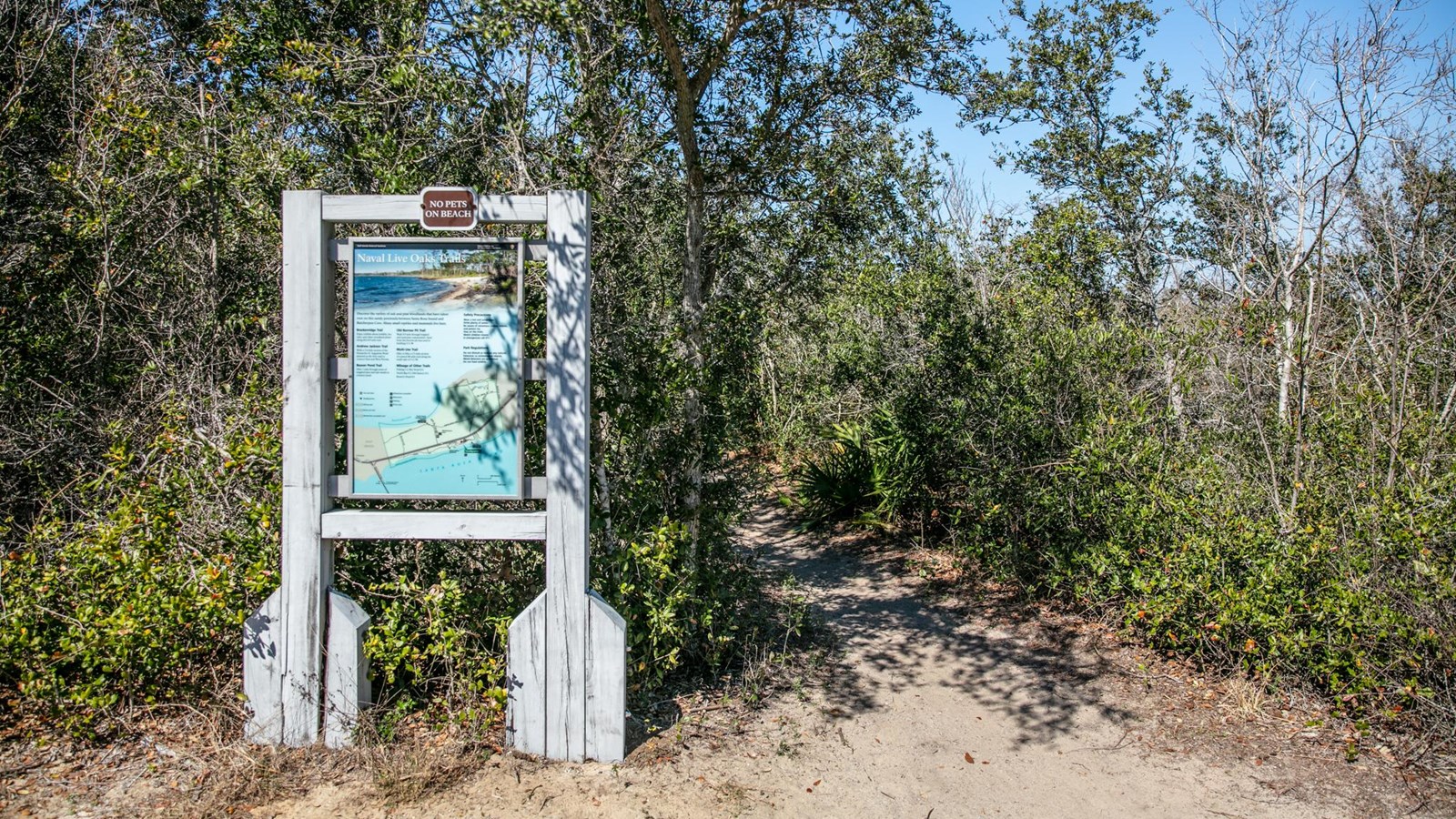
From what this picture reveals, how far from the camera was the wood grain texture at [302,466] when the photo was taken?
3941 mm

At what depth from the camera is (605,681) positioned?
157 inches

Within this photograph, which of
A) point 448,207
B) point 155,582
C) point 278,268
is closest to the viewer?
point 448,207

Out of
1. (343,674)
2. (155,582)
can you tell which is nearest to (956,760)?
(343,674)

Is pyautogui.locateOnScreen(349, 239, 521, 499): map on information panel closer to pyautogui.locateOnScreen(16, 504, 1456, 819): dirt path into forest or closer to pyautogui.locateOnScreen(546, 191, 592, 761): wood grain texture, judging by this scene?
pyautogui.locateOnScreen(546, 191, 592, 761): wood grain texture

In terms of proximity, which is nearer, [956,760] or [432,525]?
[432,525]

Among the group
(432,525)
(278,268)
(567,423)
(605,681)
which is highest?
(278,268)

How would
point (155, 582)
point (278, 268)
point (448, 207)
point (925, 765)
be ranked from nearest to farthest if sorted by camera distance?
point (448, 207), point (155, 582), point (925, 765), point (278, 268)

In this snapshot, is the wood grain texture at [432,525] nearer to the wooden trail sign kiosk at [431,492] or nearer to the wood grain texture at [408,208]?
the wooden trail sign kiosk at [431,492]

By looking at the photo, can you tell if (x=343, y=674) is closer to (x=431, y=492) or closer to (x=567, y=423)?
(x=431, y=492)

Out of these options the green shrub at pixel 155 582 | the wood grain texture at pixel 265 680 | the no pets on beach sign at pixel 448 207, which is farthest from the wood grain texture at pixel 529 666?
the no pets on beach sign at pixel 448 207

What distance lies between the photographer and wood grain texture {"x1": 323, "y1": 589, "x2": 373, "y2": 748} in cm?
396

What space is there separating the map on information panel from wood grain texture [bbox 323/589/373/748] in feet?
1.81

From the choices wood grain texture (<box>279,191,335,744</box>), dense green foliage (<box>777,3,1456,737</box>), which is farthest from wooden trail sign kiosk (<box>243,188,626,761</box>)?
dense green foliage (<box>777,3,1456,737</box>)

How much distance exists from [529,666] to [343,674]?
817mm
